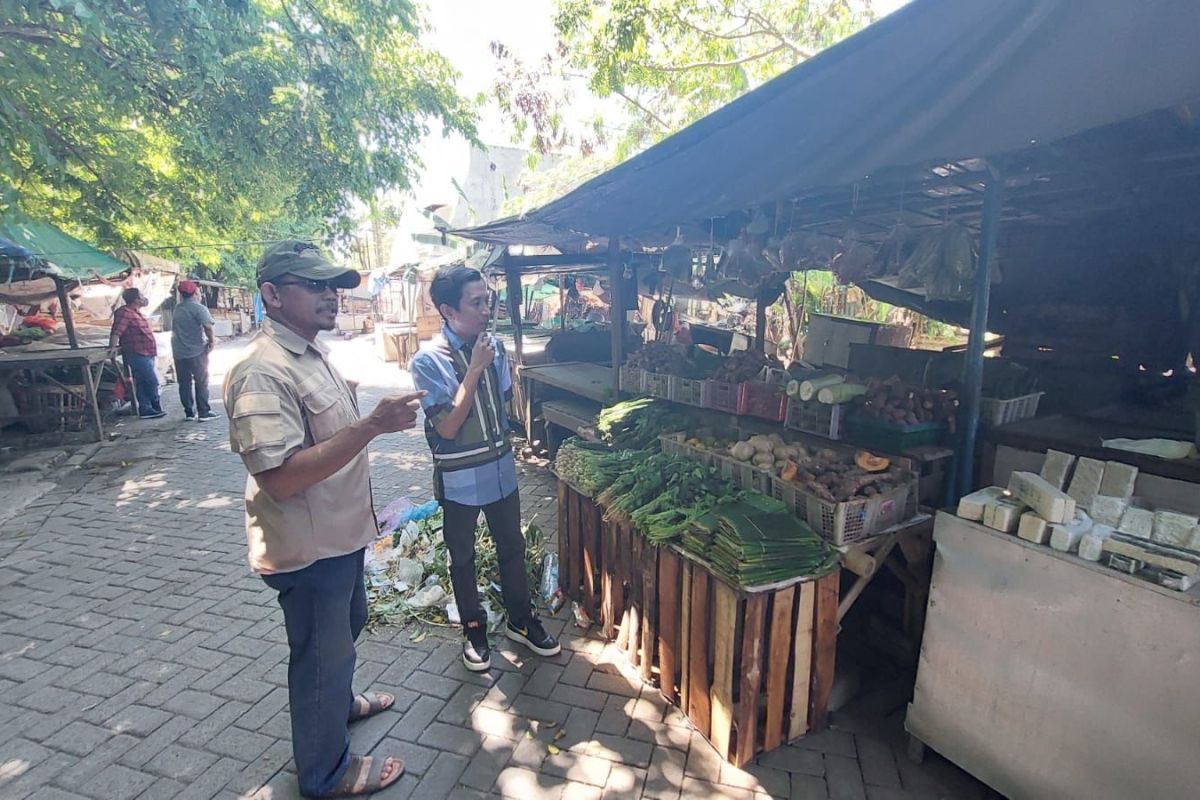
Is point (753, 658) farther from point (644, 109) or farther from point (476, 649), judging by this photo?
point (644, 109)

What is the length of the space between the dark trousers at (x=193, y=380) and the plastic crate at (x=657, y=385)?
8.02m

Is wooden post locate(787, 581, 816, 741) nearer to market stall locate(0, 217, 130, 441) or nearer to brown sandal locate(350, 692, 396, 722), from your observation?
brown sandal locate(350, 692, 396, 722)

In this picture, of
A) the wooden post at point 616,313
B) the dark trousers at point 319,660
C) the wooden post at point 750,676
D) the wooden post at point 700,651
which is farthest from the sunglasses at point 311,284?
the wooden post at point 616,313

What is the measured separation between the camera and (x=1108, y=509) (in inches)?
86.0

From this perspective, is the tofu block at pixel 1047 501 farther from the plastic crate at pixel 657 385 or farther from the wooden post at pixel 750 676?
the plastic crate at pixel 657 385

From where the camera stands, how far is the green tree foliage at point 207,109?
5.64 metres

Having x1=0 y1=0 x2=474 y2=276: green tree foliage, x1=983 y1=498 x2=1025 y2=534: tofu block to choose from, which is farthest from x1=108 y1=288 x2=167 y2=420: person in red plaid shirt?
x1=983 y1=498 x2=1025 y2=534: tofu block

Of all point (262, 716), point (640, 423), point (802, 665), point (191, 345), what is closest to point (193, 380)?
point (191, 345)

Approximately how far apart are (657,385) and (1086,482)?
9.33 feet

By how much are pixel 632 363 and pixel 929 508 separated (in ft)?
8.59

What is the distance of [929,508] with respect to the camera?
3.16 m

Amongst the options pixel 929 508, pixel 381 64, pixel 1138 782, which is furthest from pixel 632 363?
pixel 381 64

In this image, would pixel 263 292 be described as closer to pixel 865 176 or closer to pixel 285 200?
pixel 865 176

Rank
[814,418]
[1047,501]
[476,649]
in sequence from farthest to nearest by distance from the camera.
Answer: [814,418] → [476,649] → [1047,501]
